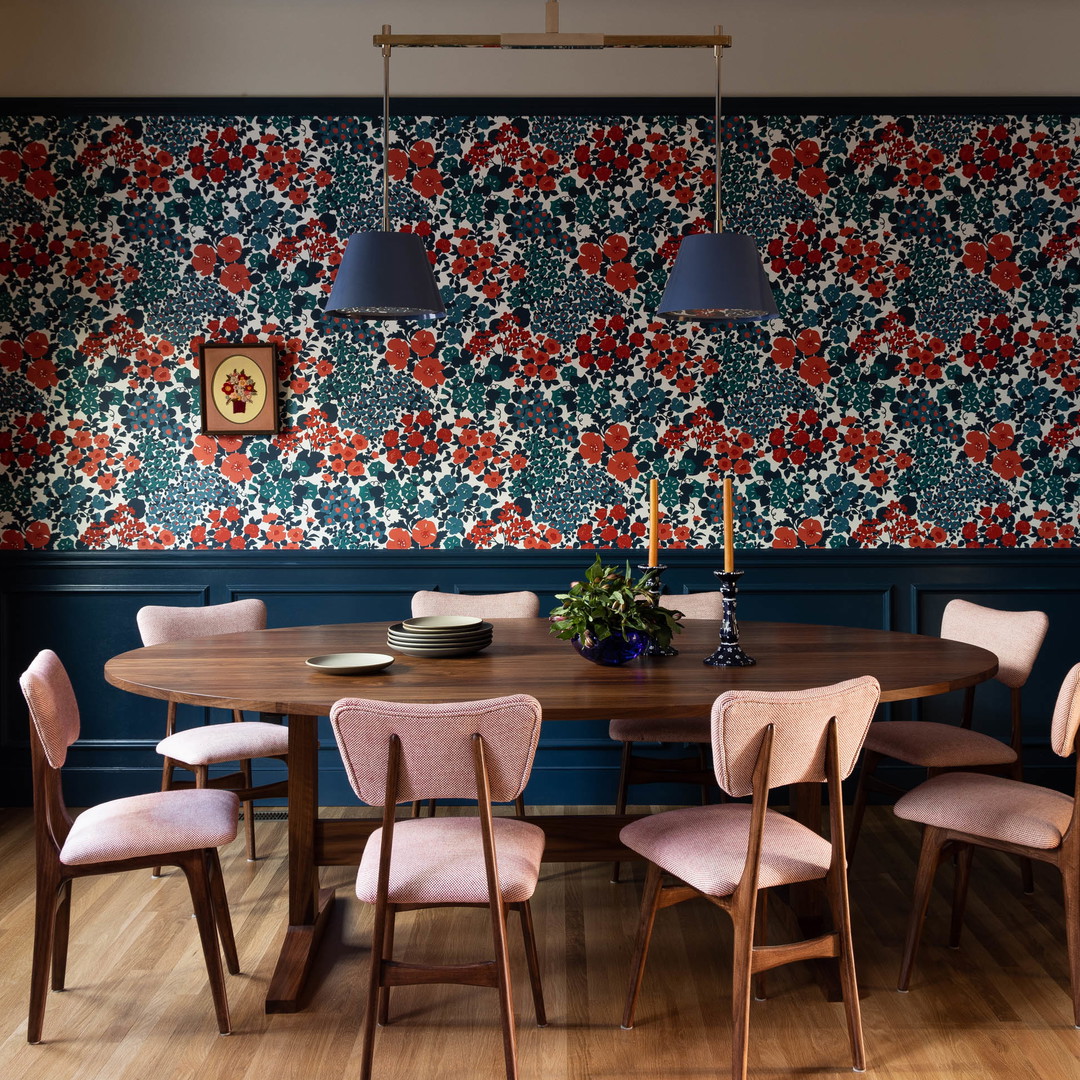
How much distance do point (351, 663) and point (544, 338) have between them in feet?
6.47

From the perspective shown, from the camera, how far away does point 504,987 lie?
211cm

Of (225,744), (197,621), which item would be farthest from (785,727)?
(197,621)

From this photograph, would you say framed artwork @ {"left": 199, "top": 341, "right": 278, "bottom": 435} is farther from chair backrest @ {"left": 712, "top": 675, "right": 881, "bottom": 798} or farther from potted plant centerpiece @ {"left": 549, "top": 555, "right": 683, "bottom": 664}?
chair backrest @ {"left": 712, "top": 675, "right": 881, "bottom": 798}

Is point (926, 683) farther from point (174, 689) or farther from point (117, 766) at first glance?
point (117, 766)

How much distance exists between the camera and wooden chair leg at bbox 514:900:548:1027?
2.33m

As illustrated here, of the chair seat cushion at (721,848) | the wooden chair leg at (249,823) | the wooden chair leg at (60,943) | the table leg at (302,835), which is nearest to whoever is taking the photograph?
the chair seat cushion at (721,848)

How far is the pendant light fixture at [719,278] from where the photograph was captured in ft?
8.84

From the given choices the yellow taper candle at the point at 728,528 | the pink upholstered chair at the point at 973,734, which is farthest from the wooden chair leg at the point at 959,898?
the yellow taper candle at the point at 728,528

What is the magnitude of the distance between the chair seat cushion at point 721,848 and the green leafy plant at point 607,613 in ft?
1.51

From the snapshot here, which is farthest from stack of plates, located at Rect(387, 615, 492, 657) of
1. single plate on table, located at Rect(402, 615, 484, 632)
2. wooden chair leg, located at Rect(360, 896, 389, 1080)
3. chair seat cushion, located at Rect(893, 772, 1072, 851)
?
chair seat cushion, located at Rect(893, 772, 1072, 851)

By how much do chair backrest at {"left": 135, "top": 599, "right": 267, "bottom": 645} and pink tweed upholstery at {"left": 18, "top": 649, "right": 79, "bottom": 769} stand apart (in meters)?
0.84

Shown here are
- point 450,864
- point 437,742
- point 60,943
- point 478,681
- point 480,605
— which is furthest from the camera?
point 480,605

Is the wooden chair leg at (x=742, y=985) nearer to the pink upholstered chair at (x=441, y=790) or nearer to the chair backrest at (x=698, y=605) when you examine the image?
the pink upholstered chair at (x=441, y=790)

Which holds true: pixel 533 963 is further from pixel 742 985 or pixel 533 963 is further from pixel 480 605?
pixel 480 605
